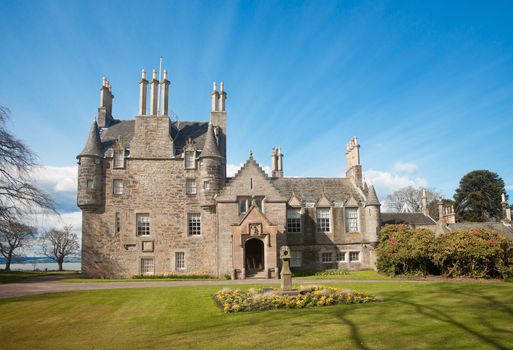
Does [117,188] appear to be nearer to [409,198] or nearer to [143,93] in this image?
[143,93]

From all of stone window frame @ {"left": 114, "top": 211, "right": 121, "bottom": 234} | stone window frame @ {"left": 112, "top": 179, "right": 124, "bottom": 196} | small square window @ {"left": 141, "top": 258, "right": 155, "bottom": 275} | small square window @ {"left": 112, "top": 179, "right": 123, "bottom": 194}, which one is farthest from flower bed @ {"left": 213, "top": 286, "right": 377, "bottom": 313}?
small square window @ {"left": 112, "top": 179, "right": 123, "bottom": 194}

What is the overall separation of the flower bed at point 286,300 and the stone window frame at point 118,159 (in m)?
21.6

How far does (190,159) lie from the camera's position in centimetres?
3791

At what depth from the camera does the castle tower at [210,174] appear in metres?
36.6

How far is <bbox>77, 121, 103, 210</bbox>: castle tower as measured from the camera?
3591cm

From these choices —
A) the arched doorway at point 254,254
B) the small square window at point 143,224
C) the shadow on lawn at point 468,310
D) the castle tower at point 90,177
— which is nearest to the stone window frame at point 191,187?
the small square window at point 143,224

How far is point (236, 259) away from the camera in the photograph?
3238 cm

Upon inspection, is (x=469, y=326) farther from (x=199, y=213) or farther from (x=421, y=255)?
(x=199, y=213)

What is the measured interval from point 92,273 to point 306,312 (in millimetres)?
26413

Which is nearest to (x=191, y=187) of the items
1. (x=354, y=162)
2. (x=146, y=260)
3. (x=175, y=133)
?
(x=175, y=133)

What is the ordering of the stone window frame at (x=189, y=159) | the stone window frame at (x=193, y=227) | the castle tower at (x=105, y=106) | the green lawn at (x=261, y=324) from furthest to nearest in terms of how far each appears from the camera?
the castle tower at (x=105, y=106), the stone window frame at (x=189, y=159), the stone window frame at (x=193, y=227), the green lawn at (x=261, y=324)

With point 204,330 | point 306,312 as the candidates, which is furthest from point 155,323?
point 306,312

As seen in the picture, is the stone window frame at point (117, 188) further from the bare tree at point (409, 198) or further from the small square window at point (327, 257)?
the bare tree at point (409, 198)

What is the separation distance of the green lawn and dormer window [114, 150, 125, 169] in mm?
19150
